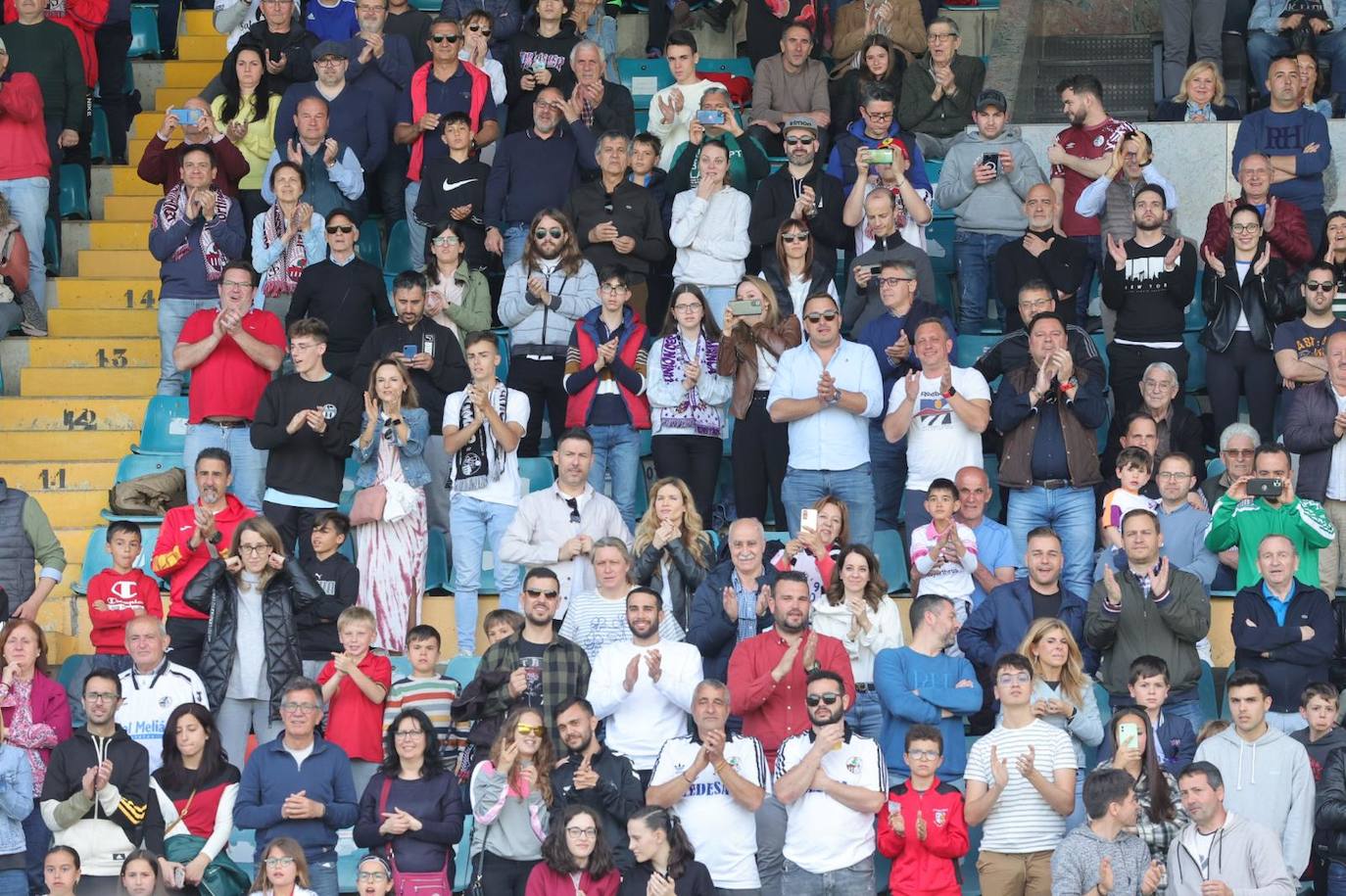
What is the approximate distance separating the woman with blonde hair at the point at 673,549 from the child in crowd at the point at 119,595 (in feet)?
8.09

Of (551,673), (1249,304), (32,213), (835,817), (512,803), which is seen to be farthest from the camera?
(32,213)

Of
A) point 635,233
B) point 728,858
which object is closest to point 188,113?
point 635,233

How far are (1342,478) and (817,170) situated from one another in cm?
352

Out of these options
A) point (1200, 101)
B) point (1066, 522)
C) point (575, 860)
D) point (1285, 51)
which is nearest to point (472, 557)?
point (575, 860)

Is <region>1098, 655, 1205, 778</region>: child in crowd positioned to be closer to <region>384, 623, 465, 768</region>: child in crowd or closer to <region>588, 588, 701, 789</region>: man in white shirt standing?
<region>588, 588, 701, 789</region>: man in white shirt standing

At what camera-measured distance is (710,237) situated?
13.3m

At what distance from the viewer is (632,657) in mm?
10445

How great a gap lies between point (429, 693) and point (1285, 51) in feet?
25.6

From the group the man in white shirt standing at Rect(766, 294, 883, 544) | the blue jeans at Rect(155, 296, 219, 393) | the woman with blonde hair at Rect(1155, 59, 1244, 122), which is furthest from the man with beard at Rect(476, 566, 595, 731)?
the woman with blonde hair at Rect(1155, 59, 1244, 122)

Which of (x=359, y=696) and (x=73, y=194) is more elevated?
(x=73, y=194)

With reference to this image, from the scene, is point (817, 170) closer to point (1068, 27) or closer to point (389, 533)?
point (389, 533)

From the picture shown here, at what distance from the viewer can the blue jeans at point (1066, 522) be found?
1190 cm

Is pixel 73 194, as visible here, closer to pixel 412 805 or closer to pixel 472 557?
pixel 472 557

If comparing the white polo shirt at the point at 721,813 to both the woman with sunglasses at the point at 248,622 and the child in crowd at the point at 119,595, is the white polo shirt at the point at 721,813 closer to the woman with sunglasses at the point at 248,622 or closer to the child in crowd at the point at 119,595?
the woman with sunglasses at the point at 248,622
